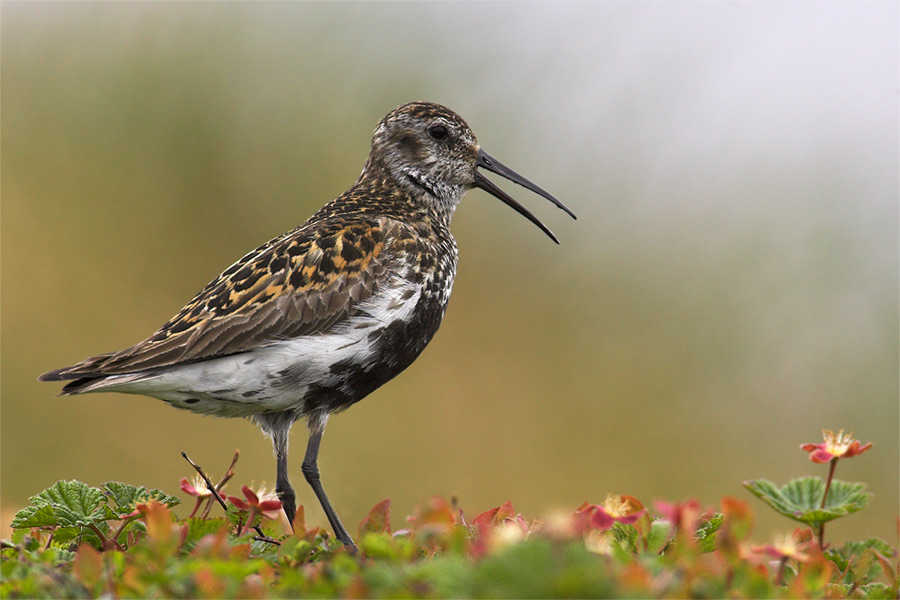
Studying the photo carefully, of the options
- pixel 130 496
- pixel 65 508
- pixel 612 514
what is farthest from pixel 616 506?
pixel 65 508

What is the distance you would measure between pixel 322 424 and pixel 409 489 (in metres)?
3.83

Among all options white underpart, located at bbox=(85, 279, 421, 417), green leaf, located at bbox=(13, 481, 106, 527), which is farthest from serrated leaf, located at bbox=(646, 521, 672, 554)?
white underpart, located at bbox=(85, 279, 421, 417)

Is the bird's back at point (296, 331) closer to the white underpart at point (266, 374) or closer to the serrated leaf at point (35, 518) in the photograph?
the white underpart at point (266, 374)

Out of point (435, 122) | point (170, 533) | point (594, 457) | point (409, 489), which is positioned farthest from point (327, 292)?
point (594, 457)

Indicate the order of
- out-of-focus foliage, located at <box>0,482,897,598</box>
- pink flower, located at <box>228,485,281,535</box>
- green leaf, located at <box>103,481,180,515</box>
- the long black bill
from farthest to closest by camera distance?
1. the long black bill
2. green leaf, located at <box>103,481,180,515</box>
3. pink flower, located at <box>228,485,281,535</box>
4. out-of-focus foliage, located at <box>0,482,897,598</box>

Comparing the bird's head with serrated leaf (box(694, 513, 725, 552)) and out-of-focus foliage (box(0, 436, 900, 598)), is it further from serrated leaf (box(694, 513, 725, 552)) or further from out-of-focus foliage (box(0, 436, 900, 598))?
serrated leaf (box(694, 513, 725, 552))

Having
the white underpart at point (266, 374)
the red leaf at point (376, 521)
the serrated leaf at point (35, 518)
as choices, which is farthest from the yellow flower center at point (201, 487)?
the white underpart at point (266, 374)

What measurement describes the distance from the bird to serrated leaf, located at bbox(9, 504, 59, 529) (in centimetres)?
136

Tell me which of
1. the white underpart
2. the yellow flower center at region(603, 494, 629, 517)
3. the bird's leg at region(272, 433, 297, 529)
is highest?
the white underpart

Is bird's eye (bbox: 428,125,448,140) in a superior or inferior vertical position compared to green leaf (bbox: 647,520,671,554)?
superior

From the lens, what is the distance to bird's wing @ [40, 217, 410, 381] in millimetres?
4703

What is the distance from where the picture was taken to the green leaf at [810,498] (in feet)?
11.1

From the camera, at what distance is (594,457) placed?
9.38m

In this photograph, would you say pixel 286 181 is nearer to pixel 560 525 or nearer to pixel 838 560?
pixel 838 560
